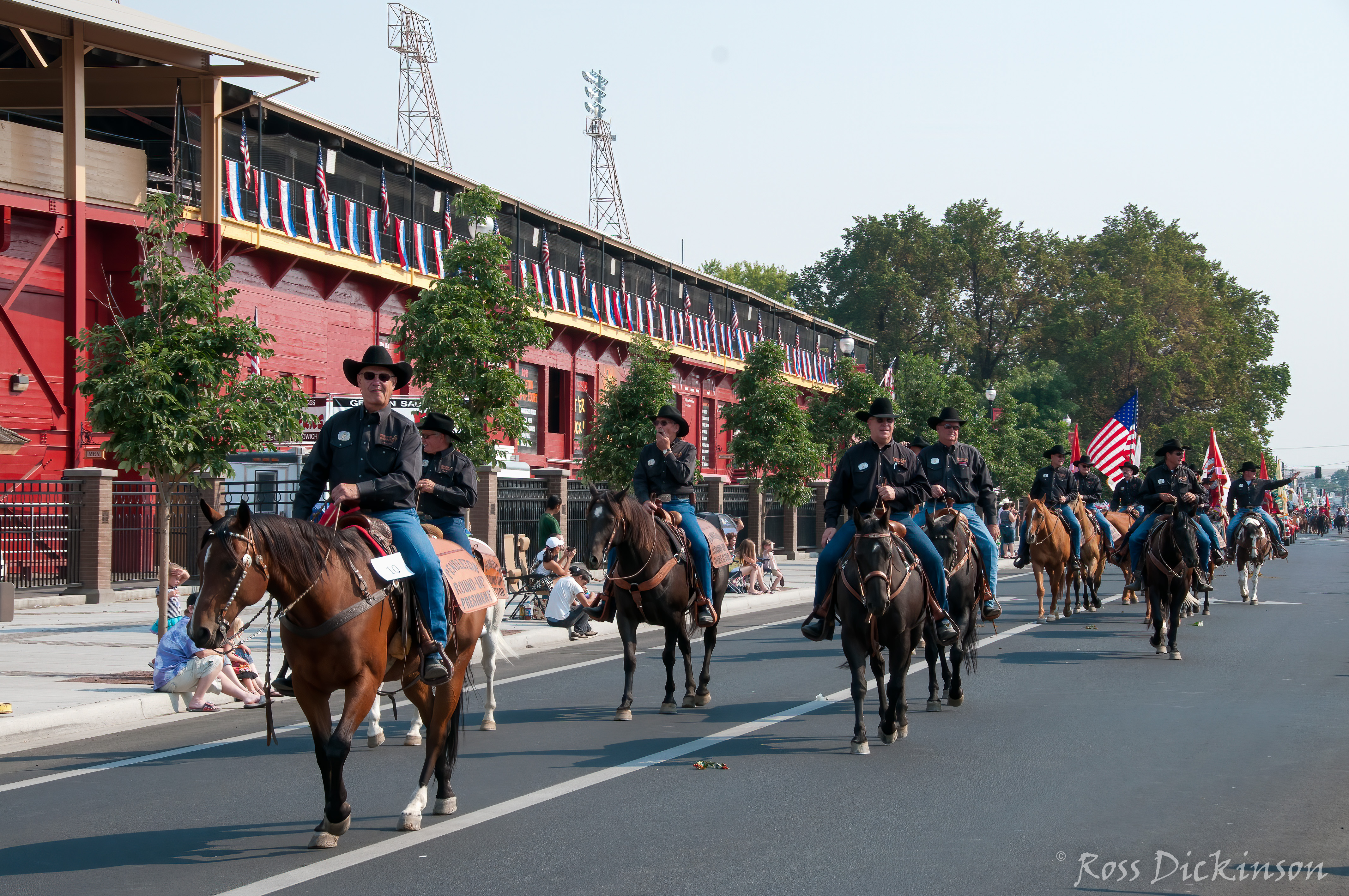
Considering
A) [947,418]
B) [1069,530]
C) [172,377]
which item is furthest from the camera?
[1069,530]

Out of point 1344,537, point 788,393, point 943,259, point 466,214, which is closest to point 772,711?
point 466,214

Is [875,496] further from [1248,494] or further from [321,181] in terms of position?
[321,181]

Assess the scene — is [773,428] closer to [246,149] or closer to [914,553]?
[246,149]

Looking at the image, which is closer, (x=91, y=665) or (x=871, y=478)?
(x=871, y=478)

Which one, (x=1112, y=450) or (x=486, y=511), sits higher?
(x=1112, y=450)

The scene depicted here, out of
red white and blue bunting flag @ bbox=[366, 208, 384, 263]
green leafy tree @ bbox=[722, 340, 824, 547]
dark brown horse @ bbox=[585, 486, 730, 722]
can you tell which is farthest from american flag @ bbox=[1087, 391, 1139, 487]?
dark brown horse @ bbox=[585, 486, 730, 722]

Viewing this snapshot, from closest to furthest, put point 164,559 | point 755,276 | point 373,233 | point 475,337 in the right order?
point 164,559, point 475,337, point 373,233, point 755,276

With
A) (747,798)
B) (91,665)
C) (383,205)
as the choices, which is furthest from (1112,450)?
(747,798)

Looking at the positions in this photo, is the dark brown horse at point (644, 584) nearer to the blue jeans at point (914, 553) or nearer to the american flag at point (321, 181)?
the blue jeans at point (914, 553)

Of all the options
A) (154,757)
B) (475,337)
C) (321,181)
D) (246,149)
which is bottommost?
(154,757)

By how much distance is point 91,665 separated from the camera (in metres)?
14.6

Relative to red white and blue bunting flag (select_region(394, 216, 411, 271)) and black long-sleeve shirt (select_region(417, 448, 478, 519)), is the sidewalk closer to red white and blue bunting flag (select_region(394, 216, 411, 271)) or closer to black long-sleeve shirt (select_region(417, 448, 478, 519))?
black long-sleeve shirt (select_region(417, 448, 478, 519))

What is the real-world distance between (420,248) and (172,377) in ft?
69.0

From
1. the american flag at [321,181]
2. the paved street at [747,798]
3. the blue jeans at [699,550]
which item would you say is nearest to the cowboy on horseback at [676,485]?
the blue jeans at [699,550]
